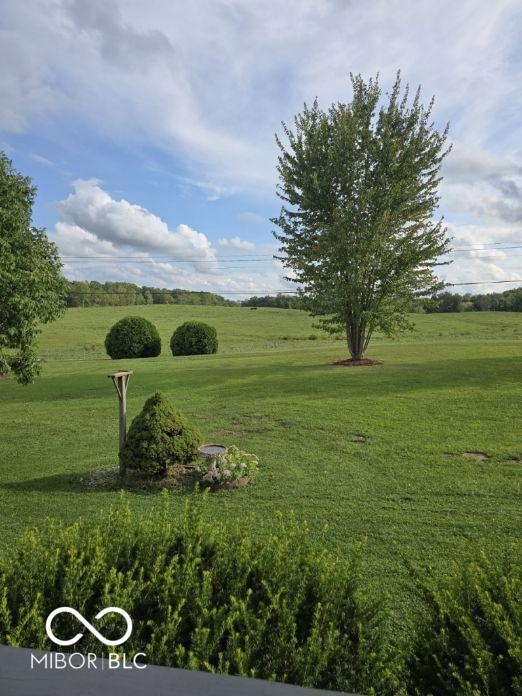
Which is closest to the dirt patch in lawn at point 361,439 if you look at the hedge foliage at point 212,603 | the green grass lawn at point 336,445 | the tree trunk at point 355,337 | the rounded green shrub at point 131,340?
the green grass lawn at point 336,445

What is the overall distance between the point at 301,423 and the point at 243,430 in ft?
5.12

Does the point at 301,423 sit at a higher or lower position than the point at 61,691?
lower

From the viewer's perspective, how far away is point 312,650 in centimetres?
244

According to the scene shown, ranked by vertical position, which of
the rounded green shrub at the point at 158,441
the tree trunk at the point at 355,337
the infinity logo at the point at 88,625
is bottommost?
the rounded green shrub at the point at 158,441

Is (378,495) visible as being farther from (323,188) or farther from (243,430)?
(323,188)

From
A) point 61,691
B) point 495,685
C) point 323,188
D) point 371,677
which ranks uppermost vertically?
point 323,188

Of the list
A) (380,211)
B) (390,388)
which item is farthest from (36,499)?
(380,211)

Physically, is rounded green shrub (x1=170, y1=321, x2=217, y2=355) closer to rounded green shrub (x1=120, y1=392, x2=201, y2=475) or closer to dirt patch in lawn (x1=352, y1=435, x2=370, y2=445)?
dirt patch in lawn (x1=352, y1=435, x2=370, y2=445)

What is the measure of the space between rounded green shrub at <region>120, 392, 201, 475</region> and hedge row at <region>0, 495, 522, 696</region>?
165 inches

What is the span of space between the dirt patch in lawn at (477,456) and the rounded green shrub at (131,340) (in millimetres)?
25794

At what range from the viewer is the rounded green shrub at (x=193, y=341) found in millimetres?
32094

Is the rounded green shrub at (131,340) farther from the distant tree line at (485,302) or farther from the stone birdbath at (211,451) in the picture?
the distant tree line at (485,302)

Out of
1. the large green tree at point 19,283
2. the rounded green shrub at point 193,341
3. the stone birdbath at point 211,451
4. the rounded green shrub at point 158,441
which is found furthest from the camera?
the rounded green shrub at point 193,341

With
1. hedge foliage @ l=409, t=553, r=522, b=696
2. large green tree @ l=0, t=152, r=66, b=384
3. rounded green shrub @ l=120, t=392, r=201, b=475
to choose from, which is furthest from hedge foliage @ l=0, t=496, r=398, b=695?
large green tree @ l=0, t=152, r=66, b=384
